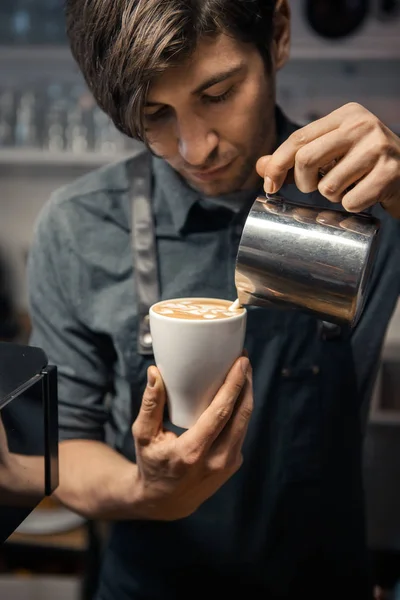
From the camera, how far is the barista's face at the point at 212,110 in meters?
0.94

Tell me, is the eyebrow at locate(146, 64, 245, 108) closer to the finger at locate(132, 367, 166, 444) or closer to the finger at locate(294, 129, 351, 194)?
the finger at locate(294, 129, 351, 194)

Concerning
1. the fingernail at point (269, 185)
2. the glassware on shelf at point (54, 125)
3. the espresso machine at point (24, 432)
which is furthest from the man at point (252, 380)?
the glassware on shelf at point (54, 125)

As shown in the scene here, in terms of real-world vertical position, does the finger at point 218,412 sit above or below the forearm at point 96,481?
above

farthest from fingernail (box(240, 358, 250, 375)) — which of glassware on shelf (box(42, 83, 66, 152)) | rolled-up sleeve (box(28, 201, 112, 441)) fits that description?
glassware on shelf (box(42, 83, 66, 152))

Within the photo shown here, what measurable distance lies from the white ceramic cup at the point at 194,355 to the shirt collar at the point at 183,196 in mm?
333

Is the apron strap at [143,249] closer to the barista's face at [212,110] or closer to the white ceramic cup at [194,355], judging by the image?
the barista's face at [212,110]

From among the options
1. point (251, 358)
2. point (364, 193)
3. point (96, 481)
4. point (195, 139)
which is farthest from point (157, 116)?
point (96, 481)

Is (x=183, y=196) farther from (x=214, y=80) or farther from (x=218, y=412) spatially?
(x=218, y=412)

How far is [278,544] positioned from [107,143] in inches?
78.0

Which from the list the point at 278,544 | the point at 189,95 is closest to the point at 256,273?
the point at 189,95

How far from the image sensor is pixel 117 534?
4.23 feet

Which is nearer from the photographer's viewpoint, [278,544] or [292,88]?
[278,544]

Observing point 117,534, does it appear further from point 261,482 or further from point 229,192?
point 229,192

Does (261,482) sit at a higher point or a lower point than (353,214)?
lower
